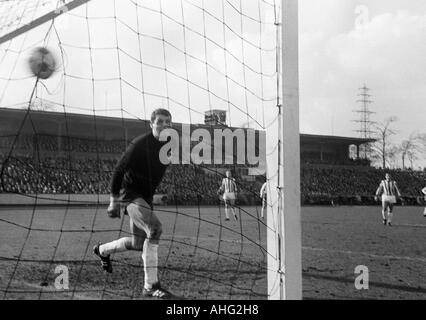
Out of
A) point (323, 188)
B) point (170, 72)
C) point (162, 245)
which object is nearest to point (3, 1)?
point (170, 72)

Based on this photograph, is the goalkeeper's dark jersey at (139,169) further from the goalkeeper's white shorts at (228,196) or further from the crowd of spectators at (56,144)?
the crowd of spectators at (56,144)

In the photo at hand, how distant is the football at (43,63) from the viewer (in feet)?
15.7

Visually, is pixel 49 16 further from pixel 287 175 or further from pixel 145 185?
pixel 287 175

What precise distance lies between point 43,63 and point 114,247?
1.69m

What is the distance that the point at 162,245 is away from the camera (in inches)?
306

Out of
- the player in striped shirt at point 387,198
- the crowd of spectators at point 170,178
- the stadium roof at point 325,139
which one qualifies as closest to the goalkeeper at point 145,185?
the crowd of spectators at point 170,178

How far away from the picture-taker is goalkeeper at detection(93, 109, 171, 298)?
437cm

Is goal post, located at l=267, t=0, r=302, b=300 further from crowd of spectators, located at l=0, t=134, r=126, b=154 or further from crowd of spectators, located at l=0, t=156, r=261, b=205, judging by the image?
crowd of spectators, located at l=0, t=134, r=126, b=154

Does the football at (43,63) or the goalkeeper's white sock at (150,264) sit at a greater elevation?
the football at (43,63)

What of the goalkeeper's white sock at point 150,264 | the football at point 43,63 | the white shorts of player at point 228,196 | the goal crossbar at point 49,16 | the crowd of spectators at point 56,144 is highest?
the crowd of spectators at point 56,144

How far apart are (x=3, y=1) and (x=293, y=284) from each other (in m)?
3.51

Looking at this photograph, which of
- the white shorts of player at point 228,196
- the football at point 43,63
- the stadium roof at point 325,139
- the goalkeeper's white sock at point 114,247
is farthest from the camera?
the stadium roof at point 325,139

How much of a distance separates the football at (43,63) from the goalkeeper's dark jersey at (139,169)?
1.06 meters

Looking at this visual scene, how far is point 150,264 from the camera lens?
4.38m
